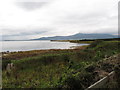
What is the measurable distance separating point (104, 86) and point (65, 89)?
4.74 feet

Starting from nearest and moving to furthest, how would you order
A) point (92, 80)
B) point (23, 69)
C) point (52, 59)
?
point (92, 80) → point (23, 69) → point (52, 59)

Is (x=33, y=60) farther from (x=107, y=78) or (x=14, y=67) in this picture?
(x=107, y=78)

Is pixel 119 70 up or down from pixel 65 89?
up

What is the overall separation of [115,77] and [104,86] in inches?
36.5

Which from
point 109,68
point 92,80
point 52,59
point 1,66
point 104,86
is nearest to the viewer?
point 104,86

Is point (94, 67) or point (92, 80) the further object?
point (94, 67)

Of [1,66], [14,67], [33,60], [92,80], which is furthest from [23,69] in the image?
[92,80]

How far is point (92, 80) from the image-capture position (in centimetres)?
557

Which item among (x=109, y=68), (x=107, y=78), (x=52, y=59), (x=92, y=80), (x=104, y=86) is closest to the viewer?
(x=104, y=86)

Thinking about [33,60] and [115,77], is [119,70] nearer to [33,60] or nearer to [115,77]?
[115,77]

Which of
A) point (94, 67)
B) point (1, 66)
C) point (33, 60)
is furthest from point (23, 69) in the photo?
point (94, 67)

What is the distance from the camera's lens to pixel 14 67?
10312 mm

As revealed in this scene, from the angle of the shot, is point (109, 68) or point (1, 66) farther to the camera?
point (1, 66)

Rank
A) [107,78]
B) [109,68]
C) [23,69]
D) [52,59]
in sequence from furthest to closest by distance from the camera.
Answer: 1. [52,59]
2. [23,69]
3. [109,68]
4. [107,78]
